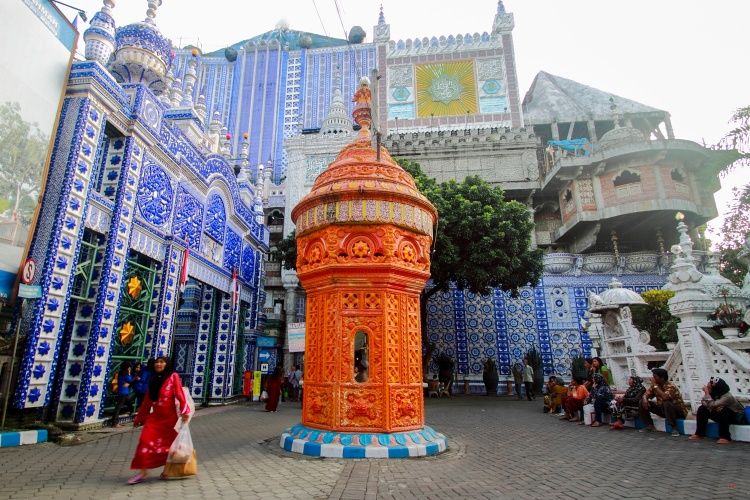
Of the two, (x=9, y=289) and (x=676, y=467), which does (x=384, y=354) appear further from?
(x=9, y=289)

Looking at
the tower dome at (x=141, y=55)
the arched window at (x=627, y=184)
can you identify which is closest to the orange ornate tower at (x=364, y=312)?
the tower dome at (x=141, y=55)

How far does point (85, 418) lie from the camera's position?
816 centimetres

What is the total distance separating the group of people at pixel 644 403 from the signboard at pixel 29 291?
37.0 feet

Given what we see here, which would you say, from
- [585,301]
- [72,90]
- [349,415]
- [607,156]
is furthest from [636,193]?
[72,90]

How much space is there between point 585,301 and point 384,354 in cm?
1741

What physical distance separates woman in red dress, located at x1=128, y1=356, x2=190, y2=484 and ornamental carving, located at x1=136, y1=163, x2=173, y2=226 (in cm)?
627

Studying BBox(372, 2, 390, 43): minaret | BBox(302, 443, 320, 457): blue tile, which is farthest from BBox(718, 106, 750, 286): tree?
BBox(372, 2, 390, 43): minaret

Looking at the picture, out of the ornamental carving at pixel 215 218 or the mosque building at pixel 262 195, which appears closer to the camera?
the mosque building at pixel 262 195

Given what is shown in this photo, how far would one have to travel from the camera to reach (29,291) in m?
7.10

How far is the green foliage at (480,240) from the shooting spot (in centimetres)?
1536

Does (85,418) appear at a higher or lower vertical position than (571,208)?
lower

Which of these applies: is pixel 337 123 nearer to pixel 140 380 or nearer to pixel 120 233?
pixel 120 233

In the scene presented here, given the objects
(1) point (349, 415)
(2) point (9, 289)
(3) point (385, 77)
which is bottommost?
(1) point (349, 415)

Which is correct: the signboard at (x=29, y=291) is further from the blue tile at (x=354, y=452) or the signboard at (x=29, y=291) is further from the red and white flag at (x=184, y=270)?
the blue tile at (x=354, y=452)
